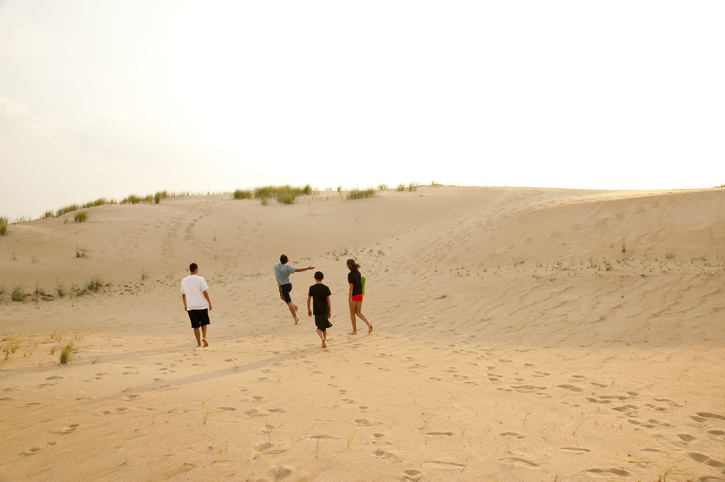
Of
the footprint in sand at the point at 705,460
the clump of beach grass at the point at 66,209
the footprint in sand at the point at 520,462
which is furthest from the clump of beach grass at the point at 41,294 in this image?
the footprint in sand at the point at 705,460

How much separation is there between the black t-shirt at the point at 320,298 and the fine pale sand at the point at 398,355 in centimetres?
80

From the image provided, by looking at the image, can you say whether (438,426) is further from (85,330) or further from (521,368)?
(85,330)

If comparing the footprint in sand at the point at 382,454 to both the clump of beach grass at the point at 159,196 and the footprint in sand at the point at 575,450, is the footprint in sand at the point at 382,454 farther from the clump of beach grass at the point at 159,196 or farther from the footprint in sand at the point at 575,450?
the clump of beach grass at the point at 159,196

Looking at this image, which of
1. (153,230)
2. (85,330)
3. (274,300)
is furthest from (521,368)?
(153,230)

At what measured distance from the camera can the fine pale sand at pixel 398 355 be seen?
146 inches

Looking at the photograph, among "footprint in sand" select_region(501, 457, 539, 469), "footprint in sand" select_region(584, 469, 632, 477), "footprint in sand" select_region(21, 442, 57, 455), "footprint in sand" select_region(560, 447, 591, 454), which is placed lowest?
"footprint in sand" select_region(560, 447, 591, 454)

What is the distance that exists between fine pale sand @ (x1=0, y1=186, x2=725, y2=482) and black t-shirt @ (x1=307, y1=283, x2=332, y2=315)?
80 cm

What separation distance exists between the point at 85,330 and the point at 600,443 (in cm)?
1149

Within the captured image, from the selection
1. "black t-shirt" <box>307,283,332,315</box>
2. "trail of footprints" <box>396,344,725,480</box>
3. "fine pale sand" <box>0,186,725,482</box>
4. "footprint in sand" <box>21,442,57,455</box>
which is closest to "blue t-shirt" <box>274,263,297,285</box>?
"fine pale sand" <box>0,186,725,482</box>

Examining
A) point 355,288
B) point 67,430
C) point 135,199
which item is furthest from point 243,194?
point 67,430

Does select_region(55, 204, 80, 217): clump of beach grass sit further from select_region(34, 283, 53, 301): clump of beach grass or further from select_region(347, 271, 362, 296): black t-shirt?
select_region(347, 271, 362, 296): black t-shirt

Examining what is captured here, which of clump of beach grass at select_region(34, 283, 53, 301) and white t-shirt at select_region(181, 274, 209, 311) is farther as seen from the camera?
clump of beach grass at select_region(34, 283, 53, 301)

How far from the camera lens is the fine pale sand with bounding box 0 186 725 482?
3.72 m

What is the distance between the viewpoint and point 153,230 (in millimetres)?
20188
